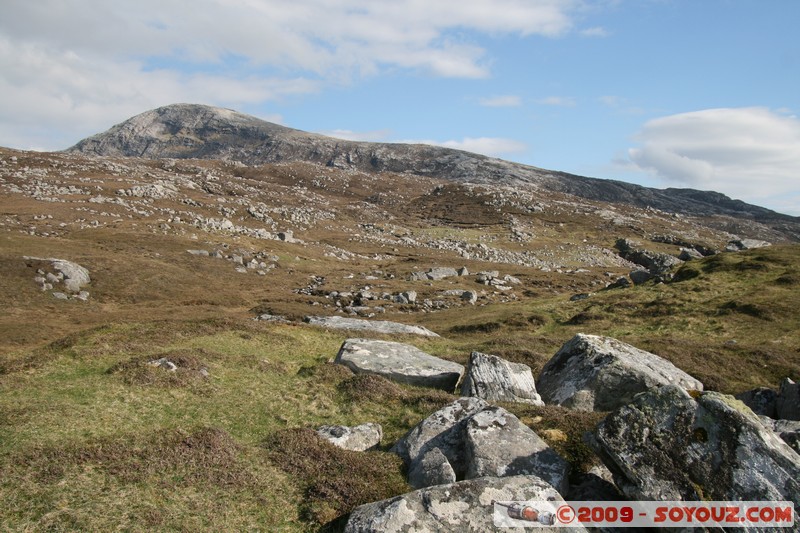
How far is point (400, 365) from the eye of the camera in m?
23.3

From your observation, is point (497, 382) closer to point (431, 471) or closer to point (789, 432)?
point (431, 471)

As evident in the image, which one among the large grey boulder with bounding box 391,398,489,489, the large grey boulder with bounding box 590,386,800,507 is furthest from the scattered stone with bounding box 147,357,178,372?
the large grey boulder with bounding box 590,386,800,507

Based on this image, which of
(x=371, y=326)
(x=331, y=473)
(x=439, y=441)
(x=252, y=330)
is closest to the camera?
(x=331, y=473)

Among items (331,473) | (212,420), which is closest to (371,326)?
(212,420)

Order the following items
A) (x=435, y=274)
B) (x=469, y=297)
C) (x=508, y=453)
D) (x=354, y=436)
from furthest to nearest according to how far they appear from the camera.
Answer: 1. (x=435, y=274)
2. (x=469, y=297)
3. (x=354, y=436)
4. (x=508, y=453)

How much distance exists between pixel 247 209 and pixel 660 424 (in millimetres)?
110073

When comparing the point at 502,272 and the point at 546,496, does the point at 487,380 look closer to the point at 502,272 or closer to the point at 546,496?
the point at 546,496

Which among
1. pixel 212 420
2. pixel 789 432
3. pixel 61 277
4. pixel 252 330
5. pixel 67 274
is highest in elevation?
pixel 789 432

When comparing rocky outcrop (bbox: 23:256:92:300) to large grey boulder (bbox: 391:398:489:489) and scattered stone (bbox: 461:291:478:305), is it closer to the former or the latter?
scattered stone (bbox: 461:291:478:305)

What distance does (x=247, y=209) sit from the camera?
11044 centimetres

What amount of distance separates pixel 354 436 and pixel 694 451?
30.6 feet

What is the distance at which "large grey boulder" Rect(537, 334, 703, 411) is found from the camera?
63.1 feet

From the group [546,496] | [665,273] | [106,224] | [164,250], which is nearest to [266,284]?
[164,250]

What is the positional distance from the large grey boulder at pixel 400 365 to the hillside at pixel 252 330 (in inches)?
36.4
